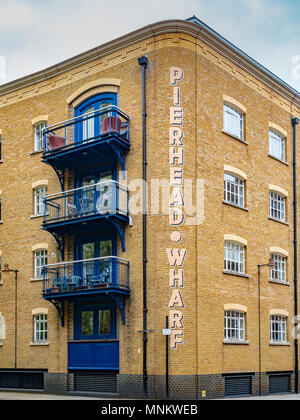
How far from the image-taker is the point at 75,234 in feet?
76.3

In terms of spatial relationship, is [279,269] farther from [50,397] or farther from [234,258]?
[50,397]

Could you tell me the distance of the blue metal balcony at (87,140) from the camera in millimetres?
21766

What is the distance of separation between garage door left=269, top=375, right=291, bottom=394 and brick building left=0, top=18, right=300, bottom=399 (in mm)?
78

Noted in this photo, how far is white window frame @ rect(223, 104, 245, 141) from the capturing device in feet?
77.9

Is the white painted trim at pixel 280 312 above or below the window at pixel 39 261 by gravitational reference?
below

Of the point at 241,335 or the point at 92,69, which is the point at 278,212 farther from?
the point at 92,69

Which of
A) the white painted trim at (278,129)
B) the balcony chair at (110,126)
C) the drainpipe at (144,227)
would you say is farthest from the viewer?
the white painted trim at (278,129)

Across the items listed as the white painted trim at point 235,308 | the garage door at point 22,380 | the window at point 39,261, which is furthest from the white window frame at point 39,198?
the white painted trim at point 235,308

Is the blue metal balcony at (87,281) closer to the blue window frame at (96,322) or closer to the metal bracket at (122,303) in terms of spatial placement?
the metal bracket at (122,303)

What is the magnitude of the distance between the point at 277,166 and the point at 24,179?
415 inches

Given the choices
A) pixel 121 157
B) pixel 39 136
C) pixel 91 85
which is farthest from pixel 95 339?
pixel 91 85

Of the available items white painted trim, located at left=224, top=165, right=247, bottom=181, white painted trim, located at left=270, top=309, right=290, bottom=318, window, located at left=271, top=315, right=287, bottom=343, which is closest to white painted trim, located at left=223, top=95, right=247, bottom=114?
white painted trim, located at left=224, top=165, right=247, bottom=181

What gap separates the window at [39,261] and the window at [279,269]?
9.08 metres

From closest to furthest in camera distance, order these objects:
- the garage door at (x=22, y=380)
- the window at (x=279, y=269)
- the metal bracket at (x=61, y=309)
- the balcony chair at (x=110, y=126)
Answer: the balcony chair at (x=110, y=126) < the metal bracket at (x=61, y=309) < the garage door at (x=22, y=380) < the window at (x=279, y=269)
